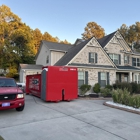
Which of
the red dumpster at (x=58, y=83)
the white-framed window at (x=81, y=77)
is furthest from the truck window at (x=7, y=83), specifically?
the white-framed window at (x=81, y=77)

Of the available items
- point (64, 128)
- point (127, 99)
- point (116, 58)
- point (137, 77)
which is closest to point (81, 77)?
point (127, 99)

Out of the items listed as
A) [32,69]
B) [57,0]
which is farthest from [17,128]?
[32,69]

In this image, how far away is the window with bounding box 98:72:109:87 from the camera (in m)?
17.3

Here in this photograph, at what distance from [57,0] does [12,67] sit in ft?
71.8

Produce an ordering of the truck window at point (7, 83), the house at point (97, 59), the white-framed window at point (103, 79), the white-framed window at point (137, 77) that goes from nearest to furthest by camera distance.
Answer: the truck window at point (7, 83) → the house at point (97, 59) → the white-framed window at point (103, 79) → the white-framed window at point (137, 77)

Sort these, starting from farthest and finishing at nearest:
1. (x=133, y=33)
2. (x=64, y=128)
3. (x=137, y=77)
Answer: (x=133, y=33)
(x=137, y=77)
(x=64, y=128)

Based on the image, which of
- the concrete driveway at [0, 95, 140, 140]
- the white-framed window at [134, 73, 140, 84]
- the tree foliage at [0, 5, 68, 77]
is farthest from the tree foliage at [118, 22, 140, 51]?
the concrete driveway at [0, 95, 140, 140]

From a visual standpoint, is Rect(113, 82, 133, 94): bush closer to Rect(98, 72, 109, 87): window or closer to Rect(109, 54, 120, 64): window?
Rect(98, 72, 109, 87): window

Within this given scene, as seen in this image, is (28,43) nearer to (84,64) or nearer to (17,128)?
(84,64)

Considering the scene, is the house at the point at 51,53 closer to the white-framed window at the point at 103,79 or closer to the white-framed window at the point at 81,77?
the white-framed window at the point at 81,77

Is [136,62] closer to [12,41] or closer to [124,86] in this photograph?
[124,86]

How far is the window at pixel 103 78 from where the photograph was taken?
56.6 ft

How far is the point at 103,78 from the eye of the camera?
57.5 ft

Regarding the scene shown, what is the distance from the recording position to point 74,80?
1162 centimetres
